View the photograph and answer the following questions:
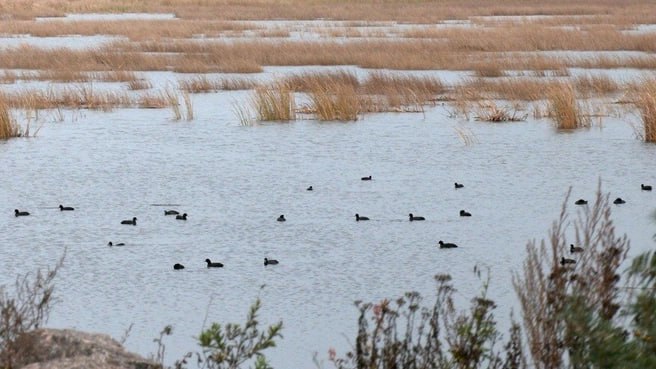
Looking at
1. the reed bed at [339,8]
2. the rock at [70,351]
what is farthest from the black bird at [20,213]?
the reed bed at [339,8]

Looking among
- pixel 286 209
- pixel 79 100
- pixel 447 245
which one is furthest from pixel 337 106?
pixel 447 245

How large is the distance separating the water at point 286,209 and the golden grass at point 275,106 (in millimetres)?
519

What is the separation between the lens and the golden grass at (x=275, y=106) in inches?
943

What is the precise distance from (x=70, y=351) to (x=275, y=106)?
59.6 feet

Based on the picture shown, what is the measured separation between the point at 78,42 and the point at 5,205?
27.4m

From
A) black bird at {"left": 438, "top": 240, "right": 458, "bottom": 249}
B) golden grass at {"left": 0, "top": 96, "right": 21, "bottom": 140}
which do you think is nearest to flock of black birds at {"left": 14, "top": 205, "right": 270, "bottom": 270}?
black bird at {"left": 438, "top": 240, "right": 458, "bottom": 249}

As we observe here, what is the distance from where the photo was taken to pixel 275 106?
78.4 ft

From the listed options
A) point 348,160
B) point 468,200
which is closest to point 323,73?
point 348,160

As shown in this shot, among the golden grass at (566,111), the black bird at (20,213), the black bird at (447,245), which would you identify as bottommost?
the black bird at (447,245)

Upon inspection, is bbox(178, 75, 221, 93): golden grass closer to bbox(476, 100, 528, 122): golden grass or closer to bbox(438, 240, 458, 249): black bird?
bbox(476, 100, 528, 122): golden grass

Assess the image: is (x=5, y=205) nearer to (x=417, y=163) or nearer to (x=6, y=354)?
(x=417, y=163)

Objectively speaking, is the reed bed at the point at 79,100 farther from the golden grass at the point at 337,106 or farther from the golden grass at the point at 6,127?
the golden grass at the point at 337,106

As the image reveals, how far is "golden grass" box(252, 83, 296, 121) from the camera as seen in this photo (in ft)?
78.6

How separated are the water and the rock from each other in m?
0.42
